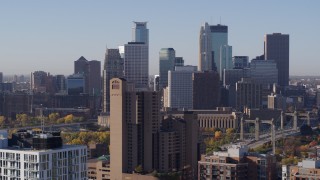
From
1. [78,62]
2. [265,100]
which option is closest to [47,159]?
[265,100]

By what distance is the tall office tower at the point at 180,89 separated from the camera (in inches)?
4060

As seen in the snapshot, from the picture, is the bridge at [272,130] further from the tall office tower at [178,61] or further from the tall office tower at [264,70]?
the tall office tower at [264,70]

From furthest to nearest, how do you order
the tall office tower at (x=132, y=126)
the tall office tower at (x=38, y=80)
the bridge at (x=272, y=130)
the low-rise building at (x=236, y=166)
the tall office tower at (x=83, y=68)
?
the tall office tower at (x=38, y=80) → the tall office tower at (x=83, y=68) → the bridge at (x=272, y=130) → the tall office tower at (x=132, y=126) → the low-rise building at (x=236, y=166)

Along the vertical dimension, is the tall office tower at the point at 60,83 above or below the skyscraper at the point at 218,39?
below

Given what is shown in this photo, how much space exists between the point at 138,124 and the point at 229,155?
770cm

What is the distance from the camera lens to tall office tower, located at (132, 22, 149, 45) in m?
128

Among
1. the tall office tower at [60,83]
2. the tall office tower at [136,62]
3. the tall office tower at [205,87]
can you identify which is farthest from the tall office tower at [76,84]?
the tall office tower at [205,87]

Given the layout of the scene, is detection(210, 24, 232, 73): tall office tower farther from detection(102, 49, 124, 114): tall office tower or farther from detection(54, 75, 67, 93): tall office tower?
detection(102, 49, 124, 114): tall office tower

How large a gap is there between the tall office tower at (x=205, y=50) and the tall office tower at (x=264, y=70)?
7.87 meters

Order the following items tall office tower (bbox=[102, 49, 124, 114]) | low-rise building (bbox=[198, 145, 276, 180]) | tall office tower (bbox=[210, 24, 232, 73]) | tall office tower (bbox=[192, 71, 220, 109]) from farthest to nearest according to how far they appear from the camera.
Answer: tall office tower (bbox=[210, 24, 232, 73]) < tall office tower (bbox=[192, 71, 220, 109]) < tall office tower (bbox=[102, 49, 124, 114]) < low-rise building (bbox=[198, 145, 276, 180])

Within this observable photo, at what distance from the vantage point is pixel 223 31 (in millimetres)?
146875

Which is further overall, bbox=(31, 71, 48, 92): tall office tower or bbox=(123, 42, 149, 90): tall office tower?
bbox=(31, 71, 48, 92): tall office tower

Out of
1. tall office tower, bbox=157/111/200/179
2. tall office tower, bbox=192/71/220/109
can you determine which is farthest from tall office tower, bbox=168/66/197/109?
tall office tower, bbox=157/111/200/179

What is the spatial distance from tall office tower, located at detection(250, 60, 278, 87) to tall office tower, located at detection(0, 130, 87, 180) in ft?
354
